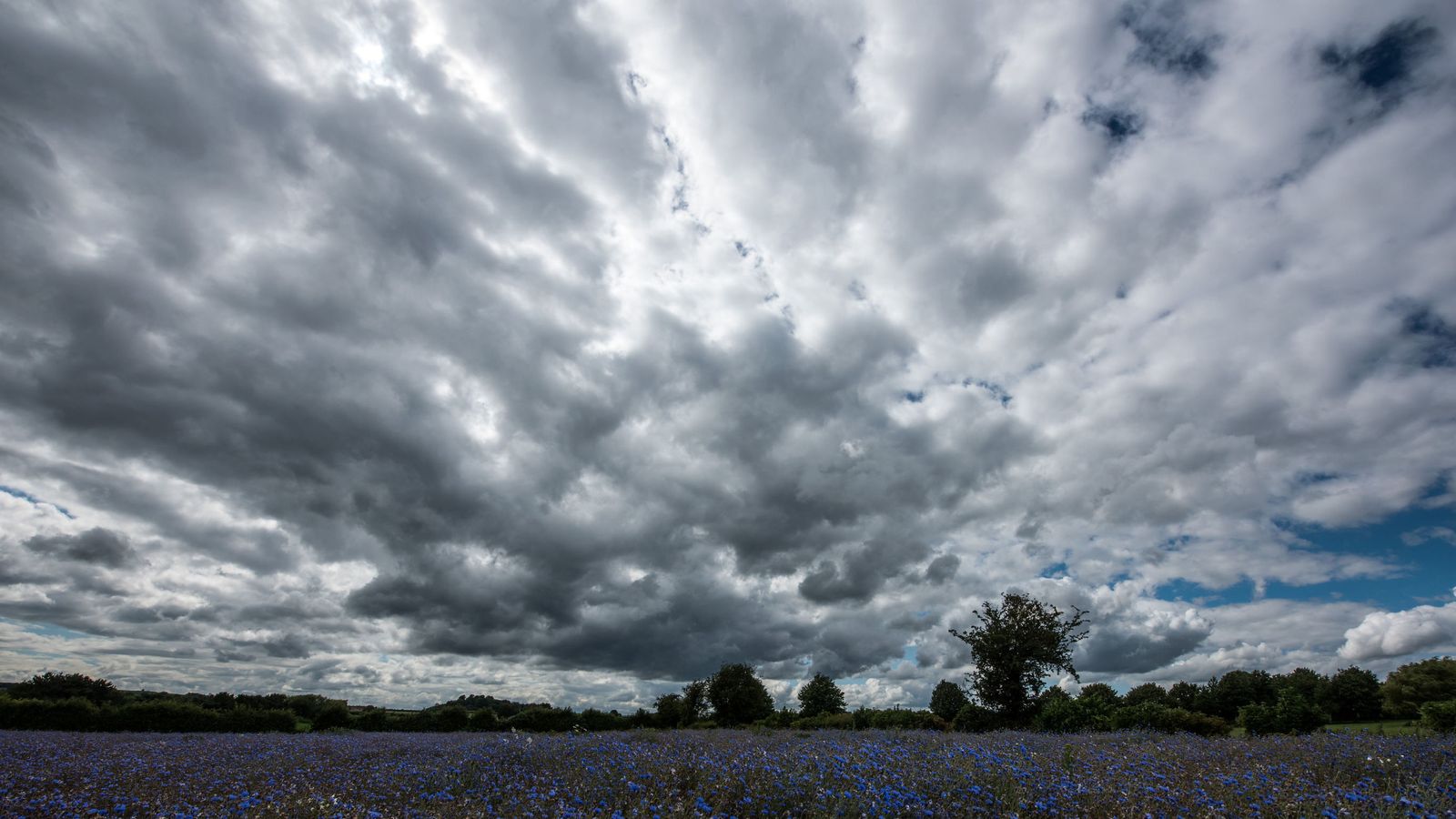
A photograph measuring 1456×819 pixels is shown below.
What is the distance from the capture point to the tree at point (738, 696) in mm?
47875

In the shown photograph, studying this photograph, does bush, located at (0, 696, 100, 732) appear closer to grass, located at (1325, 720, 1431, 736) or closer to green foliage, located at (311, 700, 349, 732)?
green foliage, located at (311, 700, 349, 732)

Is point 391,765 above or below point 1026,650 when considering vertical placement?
below

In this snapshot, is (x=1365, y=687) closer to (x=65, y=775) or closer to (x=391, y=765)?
(x=391, y=765)

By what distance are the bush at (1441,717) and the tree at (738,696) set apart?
35.3 metres

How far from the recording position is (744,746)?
13.5 m

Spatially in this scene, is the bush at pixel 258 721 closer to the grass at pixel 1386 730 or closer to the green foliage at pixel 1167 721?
the green foliage at pixel 1167 721

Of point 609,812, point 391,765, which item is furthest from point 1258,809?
point 391,765

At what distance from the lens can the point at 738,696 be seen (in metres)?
48.3

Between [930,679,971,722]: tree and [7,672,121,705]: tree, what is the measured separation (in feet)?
156

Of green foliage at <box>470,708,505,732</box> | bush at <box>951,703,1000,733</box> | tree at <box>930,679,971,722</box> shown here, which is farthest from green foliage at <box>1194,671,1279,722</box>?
green foliage at <box>470,708,505,732</box>

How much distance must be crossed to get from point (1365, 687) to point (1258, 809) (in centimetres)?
7311

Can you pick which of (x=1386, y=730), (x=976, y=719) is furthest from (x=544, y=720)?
(x=1386, y=730)

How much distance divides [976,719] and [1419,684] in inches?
1376

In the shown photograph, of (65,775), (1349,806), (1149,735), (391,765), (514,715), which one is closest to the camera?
(1349,806)
